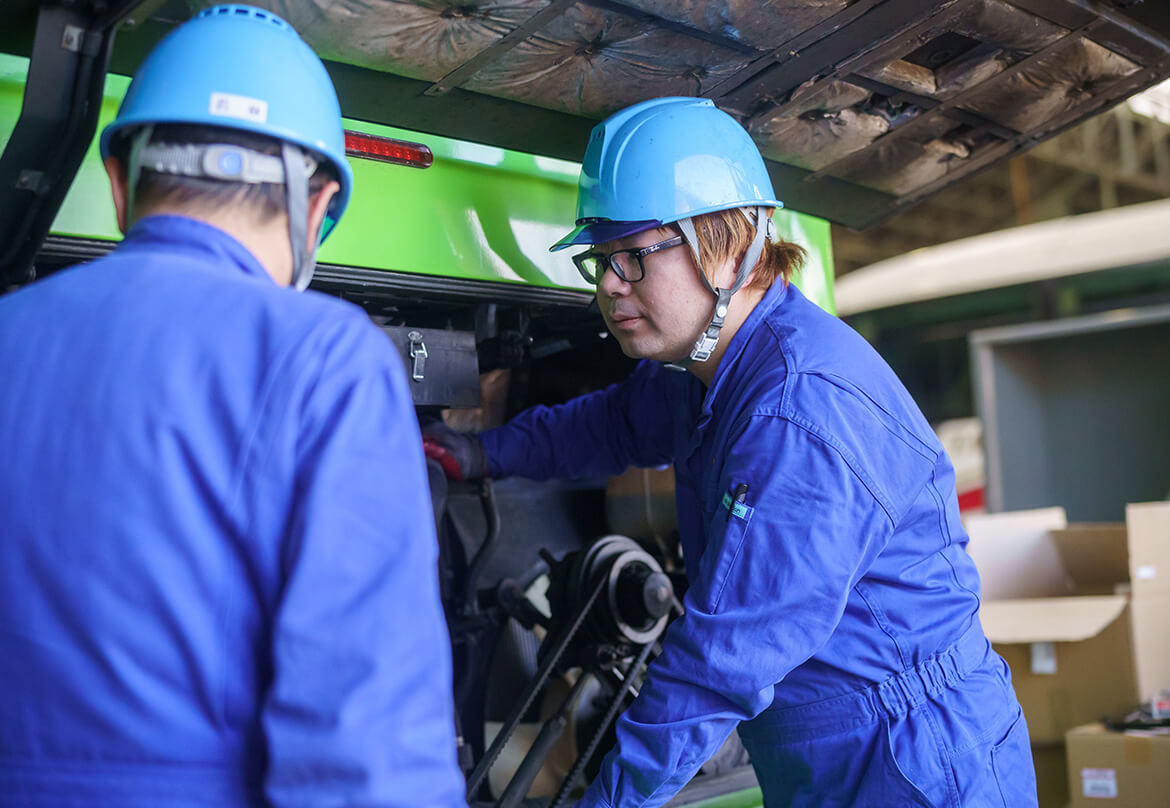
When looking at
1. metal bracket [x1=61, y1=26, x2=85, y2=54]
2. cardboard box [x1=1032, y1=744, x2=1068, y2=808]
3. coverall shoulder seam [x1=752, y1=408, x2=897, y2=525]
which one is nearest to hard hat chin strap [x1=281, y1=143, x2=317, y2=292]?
metal bracket [x1=61, y1=26, x2=85, y2=54]

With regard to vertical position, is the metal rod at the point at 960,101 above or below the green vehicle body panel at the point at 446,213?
above

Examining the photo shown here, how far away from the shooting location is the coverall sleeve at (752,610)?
1346 millimetres

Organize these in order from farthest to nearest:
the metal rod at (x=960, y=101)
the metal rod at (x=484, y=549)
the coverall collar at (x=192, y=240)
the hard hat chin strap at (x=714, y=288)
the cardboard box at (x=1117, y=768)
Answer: the cardboard box at (x=1117, y=768) → the metal rod at (x=484, y=549) → the metal rod at (x=960, y=101) → the hard hat chin strap at (x=714, y=288) → the coverall collar at (x=192, y=240)

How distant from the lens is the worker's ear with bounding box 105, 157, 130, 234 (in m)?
1.07

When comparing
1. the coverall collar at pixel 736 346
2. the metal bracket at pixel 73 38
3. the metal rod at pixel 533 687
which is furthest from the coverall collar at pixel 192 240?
the metal rod at pixel 533 687

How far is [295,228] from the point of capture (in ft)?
3.26

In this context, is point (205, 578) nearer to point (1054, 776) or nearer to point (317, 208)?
point (317, 208)

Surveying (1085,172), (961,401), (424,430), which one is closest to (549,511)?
(424,430)

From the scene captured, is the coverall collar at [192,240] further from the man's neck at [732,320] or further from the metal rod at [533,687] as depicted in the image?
the metal rod at [533,687]

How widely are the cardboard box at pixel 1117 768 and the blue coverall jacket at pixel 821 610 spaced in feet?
4.18

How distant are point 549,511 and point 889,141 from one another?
43.9 inches

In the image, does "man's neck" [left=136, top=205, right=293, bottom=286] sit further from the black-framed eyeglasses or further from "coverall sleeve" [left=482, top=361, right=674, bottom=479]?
"coverall sleeve" [left=482, top=361, right=674, bottom=479]

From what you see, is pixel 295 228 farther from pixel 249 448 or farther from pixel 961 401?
pixel 961 401

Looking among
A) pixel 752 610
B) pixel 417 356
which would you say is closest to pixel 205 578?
pixel 752 610
